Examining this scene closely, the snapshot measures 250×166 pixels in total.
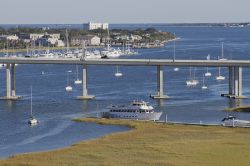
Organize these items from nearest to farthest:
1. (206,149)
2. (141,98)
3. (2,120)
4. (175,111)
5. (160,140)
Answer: (206,149), (160,140), (2,120), (175,111), (141,98)

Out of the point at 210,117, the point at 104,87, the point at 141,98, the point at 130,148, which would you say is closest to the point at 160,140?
the point at 130,148

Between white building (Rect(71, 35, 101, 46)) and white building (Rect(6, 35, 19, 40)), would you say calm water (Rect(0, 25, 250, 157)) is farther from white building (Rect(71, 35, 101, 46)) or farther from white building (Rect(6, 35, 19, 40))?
white building (Rect(71, 35, 101, 46))

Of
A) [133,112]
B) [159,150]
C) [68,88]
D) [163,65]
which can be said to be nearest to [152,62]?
[163,65]

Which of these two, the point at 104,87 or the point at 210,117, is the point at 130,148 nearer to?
the point at 210,117

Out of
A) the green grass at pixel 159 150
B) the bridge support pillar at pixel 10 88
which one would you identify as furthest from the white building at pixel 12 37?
the green grass at pixel 159 150

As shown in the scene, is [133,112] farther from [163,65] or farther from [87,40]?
[87,40]
